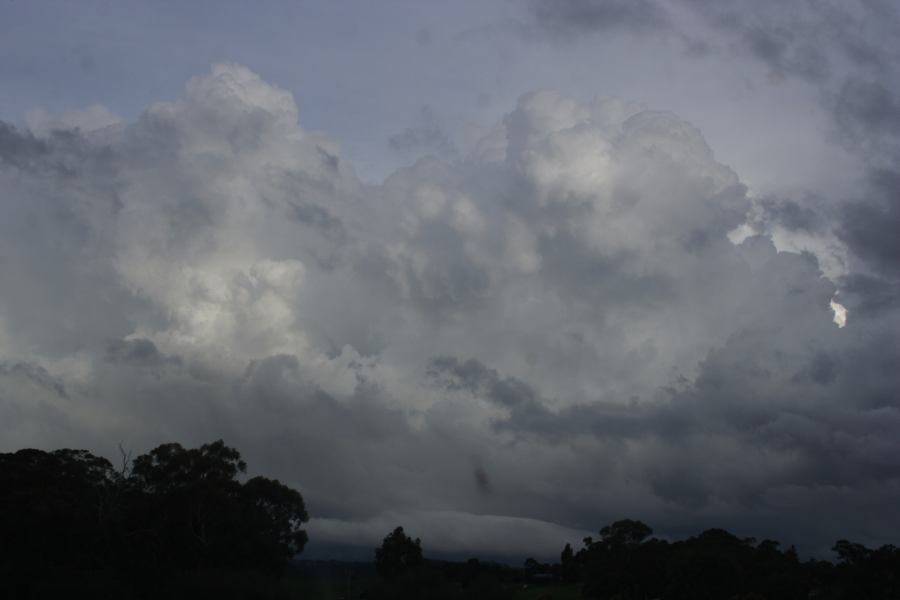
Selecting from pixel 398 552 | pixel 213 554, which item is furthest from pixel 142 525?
pixel 398 552

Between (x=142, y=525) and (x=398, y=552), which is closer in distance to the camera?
(x=142, y=525)

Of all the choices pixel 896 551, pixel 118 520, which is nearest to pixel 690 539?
pixel 896 551

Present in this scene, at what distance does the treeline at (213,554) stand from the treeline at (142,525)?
9cm

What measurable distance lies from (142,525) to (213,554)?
6135mm

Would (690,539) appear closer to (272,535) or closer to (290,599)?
(272,535)

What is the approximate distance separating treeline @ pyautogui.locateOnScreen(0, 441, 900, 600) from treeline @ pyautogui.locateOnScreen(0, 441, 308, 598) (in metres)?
0.09

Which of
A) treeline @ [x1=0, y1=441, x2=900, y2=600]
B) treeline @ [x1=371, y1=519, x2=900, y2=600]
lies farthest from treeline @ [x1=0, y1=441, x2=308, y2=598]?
treeline @ [x1=371, y1=519, x2=900, y2=600]

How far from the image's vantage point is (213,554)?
239 ft

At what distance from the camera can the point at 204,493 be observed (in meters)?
75.2

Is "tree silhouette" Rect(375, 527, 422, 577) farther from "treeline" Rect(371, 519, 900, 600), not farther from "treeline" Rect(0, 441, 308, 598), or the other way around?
"treeline" Rect(0, 441, 308, 598)

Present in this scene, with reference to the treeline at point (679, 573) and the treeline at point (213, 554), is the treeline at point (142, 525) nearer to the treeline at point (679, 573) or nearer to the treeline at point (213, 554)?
the treeline at point (213, 554)

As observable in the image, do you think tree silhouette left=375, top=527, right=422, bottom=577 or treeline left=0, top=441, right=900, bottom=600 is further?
tree silhouette left=375, top=527, right=422, bottom=577

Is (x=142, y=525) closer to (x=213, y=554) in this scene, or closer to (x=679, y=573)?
(x=213, y=554)

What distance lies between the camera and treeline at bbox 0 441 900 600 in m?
58.8
